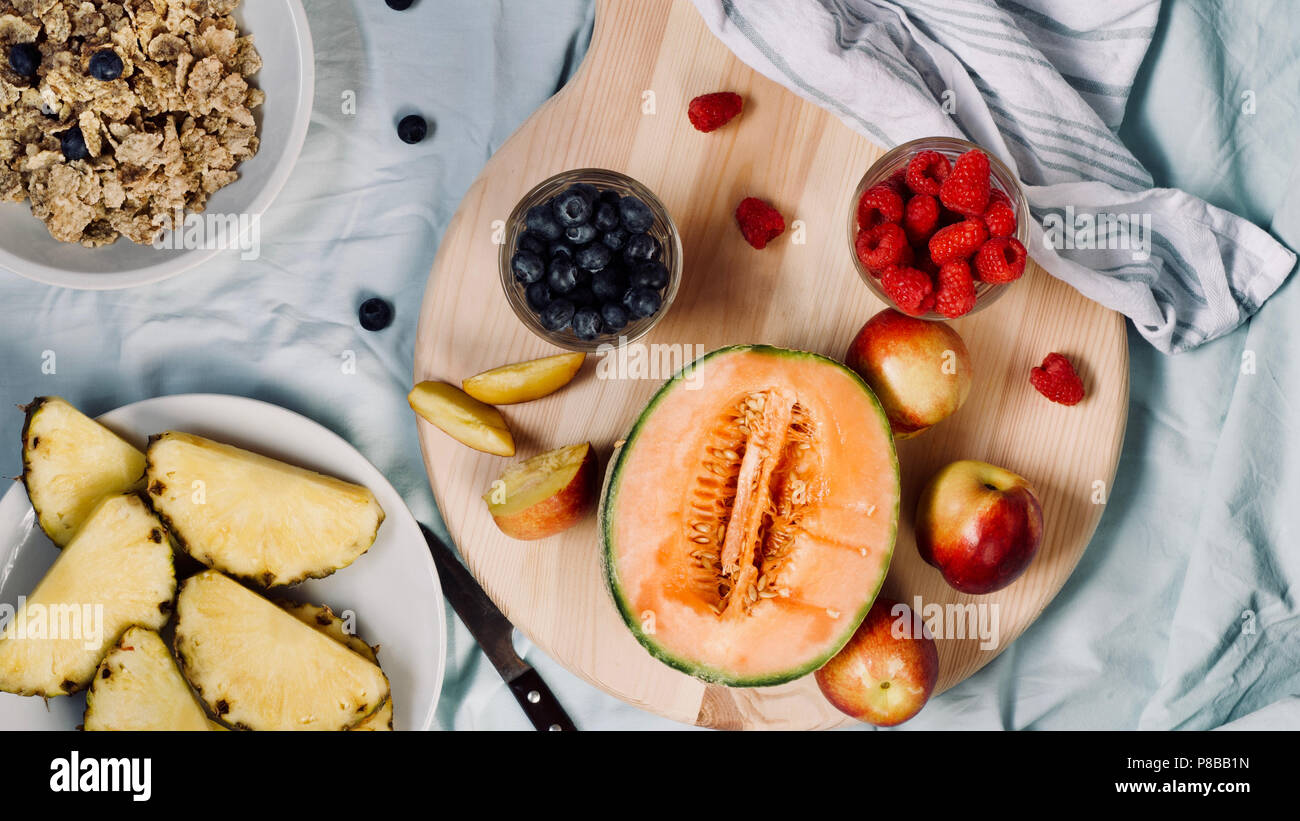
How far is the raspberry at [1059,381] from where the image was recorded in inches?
45.3

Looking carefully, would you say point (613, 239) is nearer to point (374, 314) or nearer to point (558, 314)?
point (558, 314)

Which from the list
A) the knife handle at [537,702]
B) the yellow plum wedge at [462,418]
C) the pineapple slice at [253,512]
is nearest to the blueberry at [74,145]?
the pineapple slice at [253,512]

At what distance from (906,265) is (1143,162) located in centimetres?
48

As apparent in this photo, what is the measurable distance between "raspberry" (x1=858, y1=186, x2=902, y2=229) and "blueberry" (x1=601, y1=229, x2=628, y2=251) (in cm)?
28

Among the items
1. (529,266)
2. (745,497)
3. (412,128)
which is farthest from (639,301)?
(412,128)

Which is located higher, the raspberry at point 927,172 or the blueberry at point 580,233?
the raspberry at point 927,172

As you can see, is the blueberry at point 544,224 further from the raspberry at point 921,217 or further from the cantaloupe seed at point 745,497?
the raspberry at point 921,217

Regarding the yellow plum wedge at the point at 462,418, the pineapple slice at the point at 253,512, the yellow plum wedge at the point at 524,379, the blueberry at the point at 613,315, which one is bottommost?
the pineapple slice at the point at 253,512

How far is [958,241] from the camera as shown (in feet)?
3.39

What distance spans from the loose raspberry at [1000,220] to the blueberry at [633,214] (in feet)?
1.26

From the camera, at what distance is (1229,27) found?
126 cm

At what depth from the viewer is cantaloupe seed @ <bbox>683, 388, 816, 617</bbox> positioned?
102 centimetres

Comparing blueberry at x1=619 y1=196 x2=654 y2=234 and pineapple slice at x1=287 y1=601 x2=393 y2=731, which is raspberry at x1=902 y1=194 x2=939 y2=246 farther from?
pineapple slice at x1=287 y1=601 x2=393 y2=731

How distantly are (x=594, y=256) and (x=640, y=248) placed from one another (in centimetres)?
5
